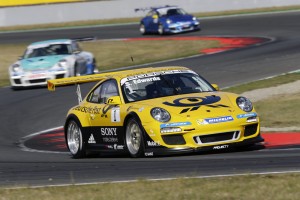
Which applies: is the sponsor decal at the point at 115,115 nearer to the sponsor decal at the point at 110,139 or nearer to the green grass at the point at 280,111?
the sponsor decal at the point at 110,139

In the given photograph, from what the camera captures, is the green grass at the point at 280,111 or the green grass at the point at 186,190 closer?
the green grass at the point at 186,190

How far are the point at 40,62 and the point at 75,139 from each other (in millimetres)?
10456

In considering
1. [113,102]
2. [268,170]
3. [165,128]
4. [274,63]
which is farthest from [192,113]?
[274,63]

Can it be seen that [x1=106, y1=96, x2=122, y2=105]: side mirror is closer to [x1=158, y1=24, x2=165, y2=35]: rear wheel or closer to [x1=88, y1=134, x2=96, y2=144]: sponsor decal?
[x1=88, y1=134, x2=96, y2=144]: sponsor decal

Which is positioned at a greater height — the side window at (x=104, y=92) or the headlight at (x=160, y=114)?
the headlight at (x=160, y=114)

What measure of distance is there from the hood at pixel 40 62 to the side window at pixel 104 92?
10.3 meters

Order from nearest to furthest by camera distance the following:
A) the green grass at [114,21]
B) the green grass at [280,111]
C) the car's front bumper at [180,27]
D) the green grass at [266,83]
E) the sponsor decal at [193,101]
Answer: the sponsor decal at [193,101], the green grass at [280,111], the green grass at [266,83], the car's front bumper at [180,27], the green grass at [114,21]

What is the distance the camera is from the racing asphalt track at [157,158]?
8.87m

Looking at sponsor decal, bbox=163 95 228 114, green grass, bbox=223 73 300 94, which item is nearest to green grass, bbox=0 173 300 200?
sponsor decal, bbox=163 95 228 114

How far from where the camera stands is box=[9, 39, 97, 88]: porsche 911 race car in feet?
71.6

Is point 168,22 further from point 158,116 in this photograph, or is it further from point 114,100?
point 158,116

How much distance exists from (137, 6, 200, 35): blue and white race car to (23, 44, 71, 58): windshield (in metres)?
13.7

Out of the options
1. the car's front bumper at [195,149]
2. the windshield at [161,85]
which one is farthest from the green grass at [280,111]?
the car's front bumper at [195,149]

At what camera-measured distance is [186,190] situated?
7406mm
